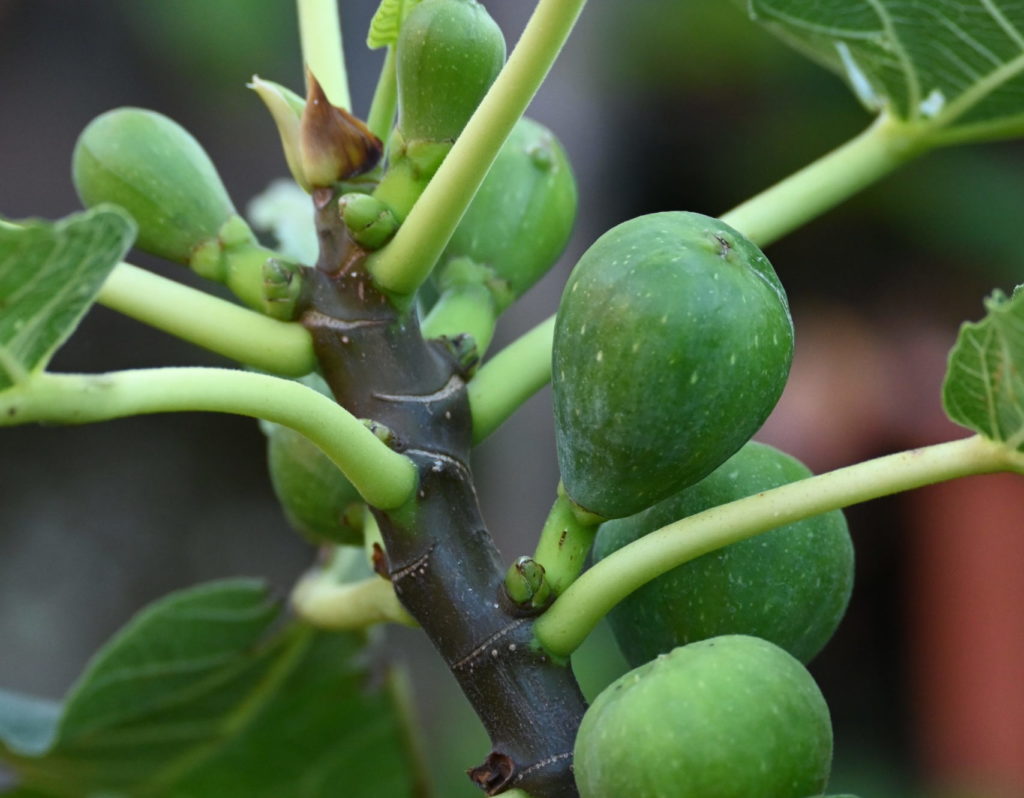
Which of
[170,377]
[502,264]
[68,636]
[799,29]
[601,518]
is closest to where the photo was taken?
[170,377]

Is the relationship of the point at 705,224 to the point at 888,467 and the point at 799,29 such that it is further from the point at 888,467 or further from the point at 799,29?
the point at 799,29

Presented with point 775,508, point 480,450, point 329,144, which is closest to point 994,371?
point 775,508

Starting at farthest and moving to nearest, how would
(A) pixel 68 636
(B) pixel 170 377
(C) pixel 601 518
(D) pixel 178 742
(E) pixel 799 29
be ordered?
1. (A) pixel 68 636
2. (D) pixel 178 742
3. (E) pixel 799 29
4. (C) pixel 601 518
5. (B) pixel 170 377

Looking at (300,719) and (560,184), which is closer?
(560,184)

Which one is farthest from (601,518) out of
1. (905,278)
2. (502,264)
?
(905,278)

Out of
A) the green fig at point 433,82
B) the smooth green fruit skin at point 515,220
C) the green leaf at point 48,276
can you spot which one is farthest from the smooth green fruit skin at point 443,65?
the green leaf at point 48,276

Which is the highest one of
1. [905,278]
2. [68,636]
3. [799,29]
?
[799,29]

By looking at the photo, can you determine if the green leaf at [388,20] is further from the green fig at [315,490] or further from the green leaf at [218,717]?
the green leaf at [218,717]

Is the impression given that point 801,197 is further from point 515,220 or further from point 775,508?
point 775,508
